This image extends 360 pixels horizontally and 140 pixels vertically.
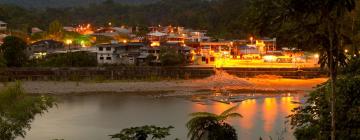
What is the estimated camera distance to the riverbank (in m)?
22.8

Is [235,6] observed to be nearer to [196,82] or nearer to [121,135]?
[196,82]

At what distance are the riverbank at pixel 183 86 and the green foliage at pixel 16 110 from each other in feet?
51.5

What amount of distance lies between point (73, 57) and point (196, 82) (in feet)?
21.0

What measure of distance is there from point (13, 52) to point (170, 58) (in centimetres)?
761

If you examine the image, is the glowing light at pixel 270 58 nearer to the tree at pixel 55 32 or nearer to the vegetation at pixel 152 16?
the vegetation at pixel 152 16

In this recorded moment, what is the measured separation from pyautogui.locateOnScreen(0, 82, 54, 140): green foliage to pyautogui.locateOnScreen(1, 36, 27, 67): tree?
66.1ft

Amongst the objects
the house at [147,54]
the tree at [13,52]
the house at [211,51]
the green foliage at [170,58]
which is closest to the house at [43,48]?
the tree at [13,52]

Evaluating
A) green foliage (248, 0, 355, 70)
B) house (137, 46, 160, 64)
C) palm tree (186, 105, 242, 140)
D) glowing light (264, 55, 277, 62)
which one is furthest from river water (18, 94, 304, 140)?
green foliage (248, 0, 355, 70)

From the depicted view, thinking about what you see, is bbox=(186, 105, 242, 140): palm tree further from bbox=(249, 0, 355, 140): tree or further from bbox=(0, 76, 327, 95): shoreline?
bbox=(0, 76, 327, 95): shoreline

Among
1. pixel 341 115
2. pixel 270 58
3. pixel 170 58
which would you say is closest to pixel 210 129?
pixel 341 115

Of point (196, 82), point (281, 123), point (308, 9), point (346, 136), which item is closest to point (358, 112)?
point (346, 136)

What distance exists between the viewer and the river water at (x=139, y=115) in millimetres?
14059

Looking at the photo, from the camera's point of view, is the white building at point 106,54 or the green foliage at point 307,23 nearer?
the green foliage at point 307,23

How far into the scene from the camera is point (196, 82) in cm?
2448
